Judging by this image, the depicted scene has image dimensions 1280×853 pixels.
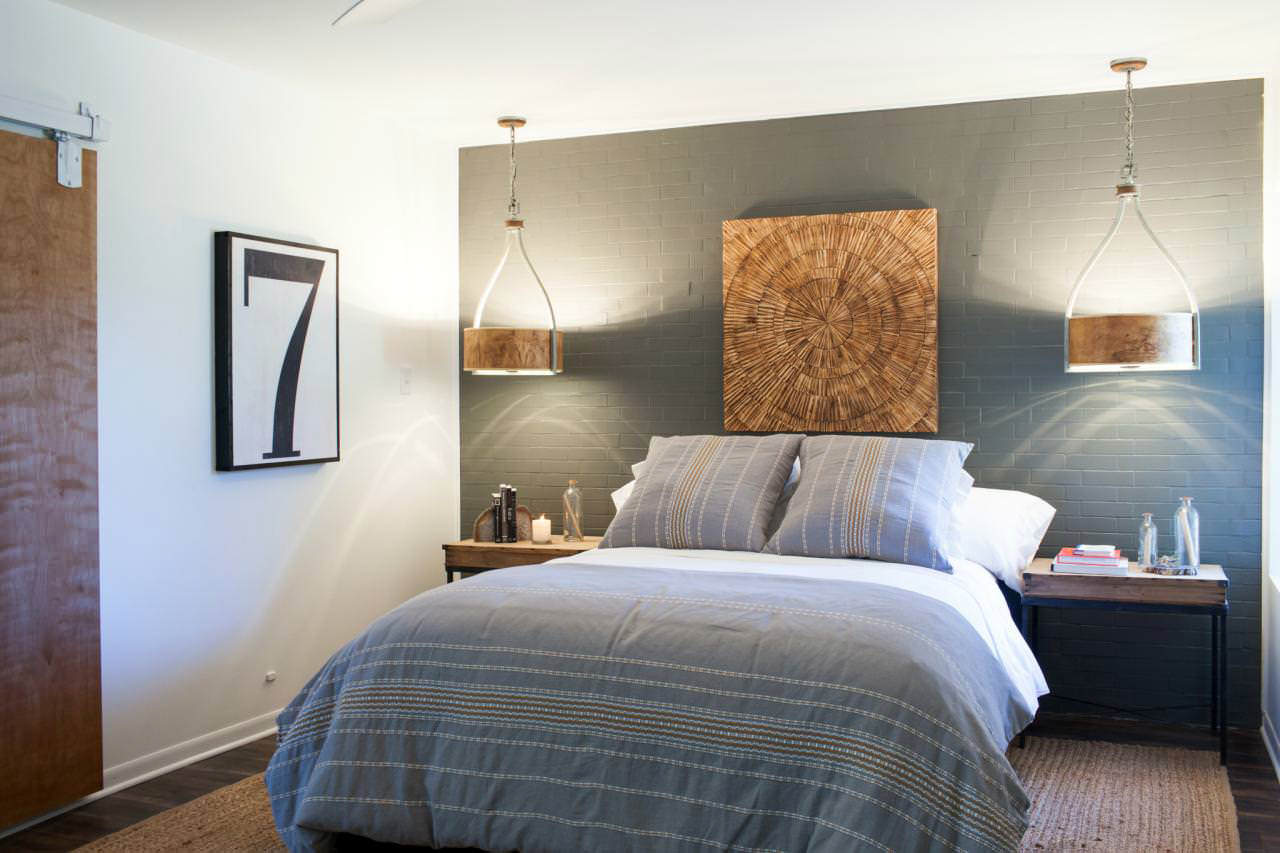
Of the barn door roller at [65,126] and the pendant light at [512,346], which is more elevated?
the barn door roller at [65,126]

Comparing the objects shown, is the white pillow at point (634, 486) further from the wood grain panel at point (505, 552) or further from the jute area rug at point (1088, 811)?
the jute area rug at point (1088, 811)

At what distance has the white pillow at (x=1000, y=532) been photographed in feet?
13.2

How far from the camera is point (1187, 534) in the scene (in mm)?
3996

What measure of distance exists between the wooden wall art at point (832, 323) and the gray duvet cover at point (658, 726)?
175cm

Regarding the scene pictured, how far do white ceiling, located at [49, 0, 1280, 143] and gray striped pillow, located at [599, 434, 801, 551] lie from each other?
1.45 meters

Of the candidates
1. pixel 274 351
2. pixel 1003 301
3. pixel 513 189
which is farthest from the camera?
pixel 513 189

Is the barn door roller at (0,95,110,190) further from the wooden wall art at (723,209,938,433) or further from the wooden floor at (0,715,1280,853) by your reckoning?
the wooden wall art at (723,209,938,433)

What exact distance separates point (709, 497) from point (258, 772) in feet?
6.05

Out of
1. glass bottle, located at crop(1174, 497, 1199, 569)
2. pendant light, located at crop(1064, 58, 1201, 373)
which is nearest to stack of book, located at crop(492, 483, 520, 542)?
pendant light, located at crop(1064, 58, 1201, 373)

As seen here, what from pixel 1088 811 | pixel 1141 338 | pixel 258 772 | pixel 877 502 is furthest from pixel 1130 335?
pixel 258 772

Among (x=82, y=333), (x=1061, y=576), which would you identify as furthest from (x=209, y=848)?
(x=1061, y=576)

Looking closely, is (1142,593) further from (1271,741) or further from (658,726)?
(658,726)

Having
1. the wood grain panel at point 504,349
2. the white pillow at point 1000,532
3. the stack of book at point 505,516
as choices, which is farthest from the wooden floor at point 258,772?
the wood grain panel at point 504,349

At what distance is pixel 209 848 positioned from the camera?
3.10m
